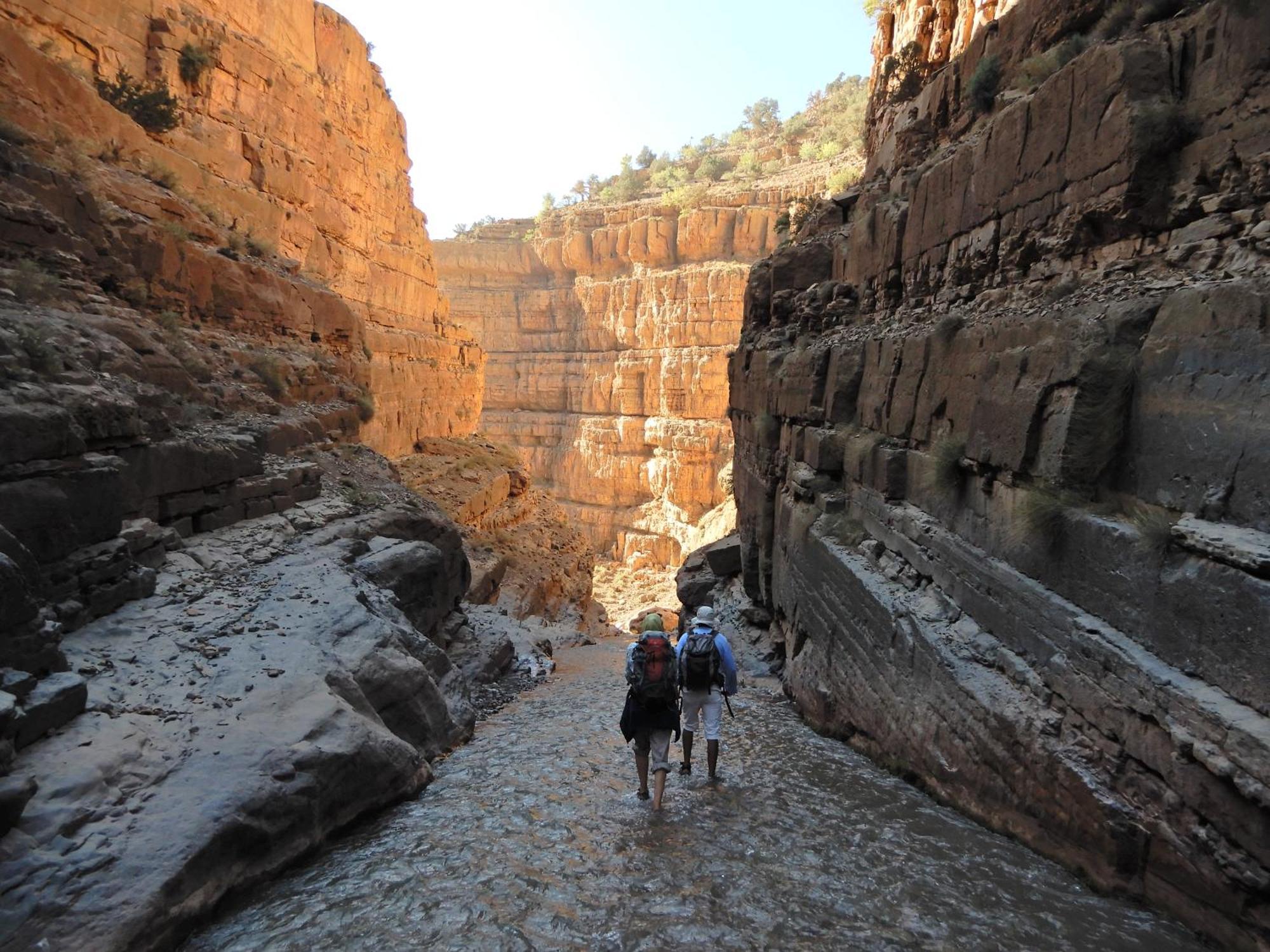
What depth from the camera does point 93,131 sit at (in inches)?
404

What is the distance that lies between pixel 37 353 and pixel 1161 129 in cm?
845

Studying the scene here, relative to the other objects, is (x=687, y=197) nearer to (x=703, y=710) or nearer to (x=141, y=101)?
(x=141, y=101)

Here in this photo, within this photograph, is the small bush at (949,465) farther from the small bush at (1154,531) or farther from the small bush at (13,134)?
the small bush at (13,134)

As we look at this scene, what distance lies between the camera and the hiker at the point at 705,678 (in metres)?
5.41

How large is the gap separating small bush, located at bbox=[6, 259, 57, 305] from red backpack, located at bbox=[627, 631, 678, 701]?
285 inches

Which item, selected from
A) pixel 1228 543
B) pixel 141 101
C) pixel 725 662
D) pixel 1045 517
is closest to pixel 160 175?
pixel 141 101

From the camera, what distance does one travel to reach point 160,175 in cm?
1099

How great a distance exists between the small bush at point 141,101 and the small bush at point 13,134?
175 inches

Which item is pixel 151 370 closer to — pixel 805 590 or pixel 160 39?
pixel 805 590

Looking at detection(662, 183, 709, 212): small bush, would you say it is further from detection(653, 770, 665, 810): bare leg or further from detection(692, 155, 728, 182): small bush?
detection(653, 770, 665, 810): bare leg

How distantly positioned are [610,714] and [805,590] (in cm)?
310

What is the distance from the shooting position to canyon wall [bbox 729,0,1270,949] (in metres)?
3.15

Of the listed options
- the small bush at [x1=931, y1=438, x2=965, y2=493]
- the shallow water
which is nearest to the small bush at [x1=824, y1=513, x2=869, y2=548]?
the small bush at [x1=931, y1=438, x2=965, y2=493]

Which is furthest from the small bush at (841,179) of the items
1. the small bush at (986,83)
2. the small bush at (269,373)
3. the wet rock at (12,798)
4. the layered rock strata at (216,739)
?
the wet rock at (12,798)
